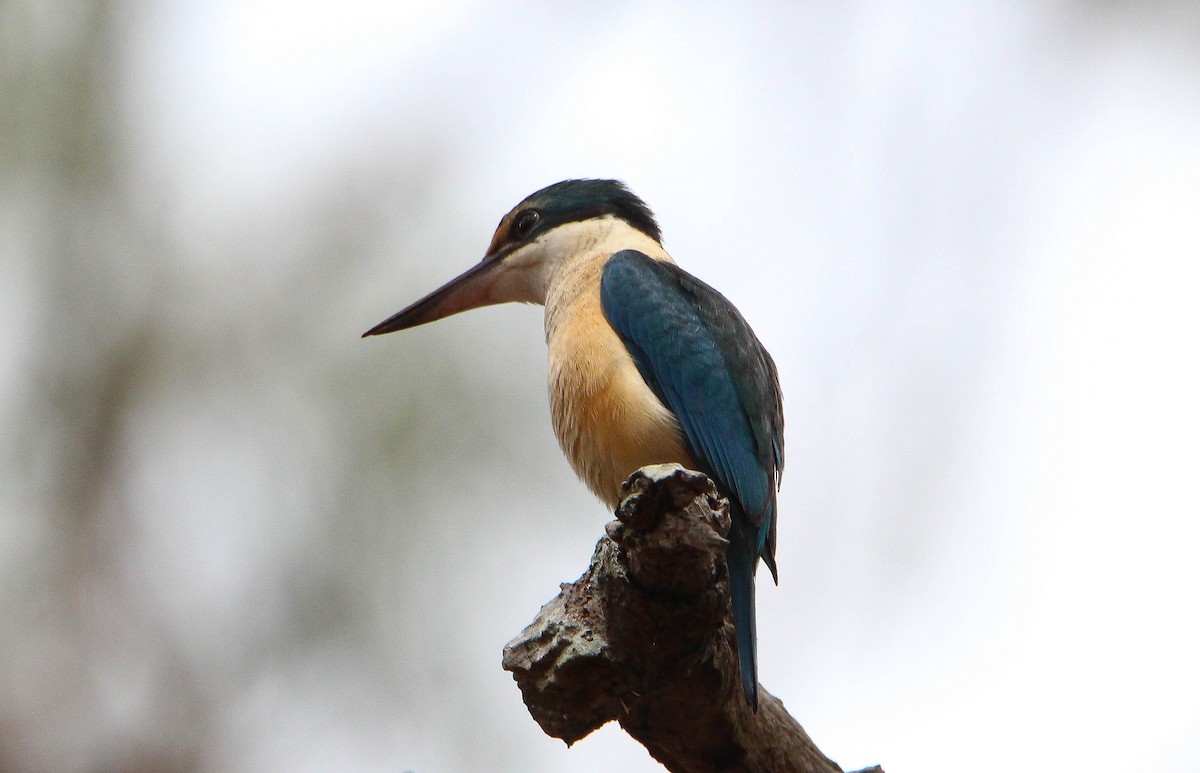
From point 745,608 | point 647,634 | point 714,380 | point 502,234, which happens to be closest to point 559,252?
point 502,234

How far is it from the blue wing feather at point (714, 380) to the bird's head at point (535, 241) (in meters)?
0.65

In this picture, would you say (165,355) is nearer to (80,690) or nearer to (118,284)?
(118,284)

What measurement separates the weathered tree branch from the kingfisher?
173 millimetres

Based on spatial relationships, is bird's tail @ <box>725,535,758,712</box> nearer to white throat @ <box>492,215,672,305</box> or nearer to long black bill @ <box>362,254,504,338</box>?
white throat @ <box>492,215,672,305</box>

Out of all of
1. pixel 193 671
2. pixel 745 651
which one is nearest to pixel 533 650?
pixel 745 651

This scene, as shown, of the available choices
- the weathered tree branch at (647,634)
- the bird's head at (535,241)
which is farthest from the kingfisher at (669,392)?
the bird's head at (535,241)

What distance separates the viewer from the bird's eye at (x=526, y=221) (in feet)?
13.4

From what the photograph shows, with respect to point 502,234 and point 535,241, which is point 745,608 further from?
point 502,234

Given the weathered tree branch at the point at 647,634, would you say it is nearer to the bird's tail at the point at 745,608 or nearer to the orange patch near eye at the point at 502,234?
the bird's tail at the point at 745,608

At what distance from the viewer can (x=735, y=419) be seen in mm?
2914

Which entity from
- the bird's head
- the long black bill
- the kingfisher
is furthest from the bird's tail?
the long black bill

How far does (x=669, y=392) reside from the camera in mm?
2947

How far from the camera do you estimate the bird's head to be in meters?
4.02

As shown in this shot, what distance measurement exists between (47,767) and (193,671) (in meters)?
0.60
